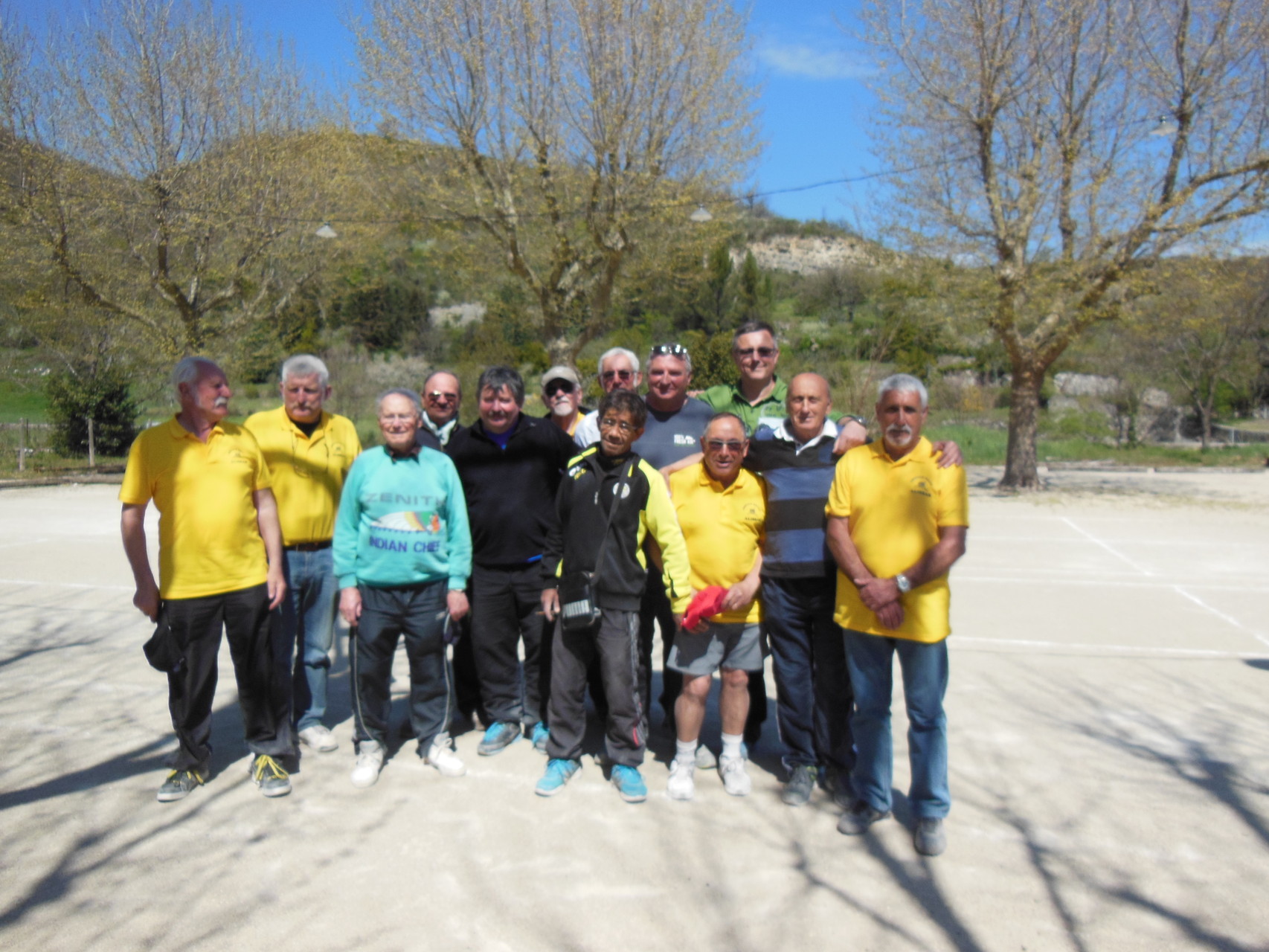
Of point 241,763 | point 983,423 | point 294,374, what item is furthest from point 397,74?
point 983,423

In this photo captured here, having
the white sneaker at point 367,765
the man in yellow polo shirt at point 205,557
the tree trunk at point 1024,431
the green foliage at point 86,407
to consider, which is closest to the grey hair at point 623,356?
the man in yellow polo shirt at point 205,557

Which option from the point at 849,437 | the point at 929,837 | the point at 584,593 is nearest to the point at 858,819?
the point at 929,837

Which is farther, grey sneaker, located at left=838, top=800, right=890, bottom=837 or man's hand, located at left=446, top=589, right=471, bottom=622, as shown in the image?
man's hand, located at left=446, top=589, right=471, bottom=622

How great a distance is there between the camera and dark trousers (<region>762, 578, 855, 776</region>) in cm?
374

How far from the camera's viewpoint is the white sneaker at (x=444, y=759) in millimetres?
4020

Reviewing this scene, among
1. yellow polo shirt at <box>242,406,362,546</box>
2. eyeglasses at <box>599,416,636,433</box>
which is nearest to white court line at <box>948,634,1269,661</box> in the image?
eyeglasses at <box>599,416,636,433</box>

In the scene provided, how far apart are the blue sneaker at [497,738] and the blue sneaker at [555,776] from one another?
0.36 m

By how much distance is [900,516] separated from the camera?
336 centimetres

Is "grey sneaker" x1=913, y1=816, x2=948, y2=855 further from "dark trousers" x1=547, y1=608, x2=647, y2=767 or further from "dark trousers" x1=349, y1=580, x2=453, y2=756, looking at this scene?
"dark trousers" x1=349, y1=580, x2=453, y2=756

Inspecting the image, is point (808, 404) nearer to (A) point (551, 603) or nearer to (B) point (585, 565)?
(B) point (585, 565)

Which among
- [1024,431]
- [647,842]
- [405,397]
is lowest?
[647,842]

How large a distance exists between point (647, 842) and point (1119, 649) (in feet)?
14.9

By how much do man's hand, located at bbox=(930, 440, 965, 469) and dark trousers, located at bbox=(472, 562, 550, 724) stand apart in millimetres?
1911

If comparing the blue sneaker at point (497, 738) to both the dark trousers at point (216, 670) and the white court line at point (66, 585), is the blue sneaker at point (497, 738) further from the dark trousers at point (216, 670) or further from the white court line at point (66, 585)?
the white court line at point (66, 585)
